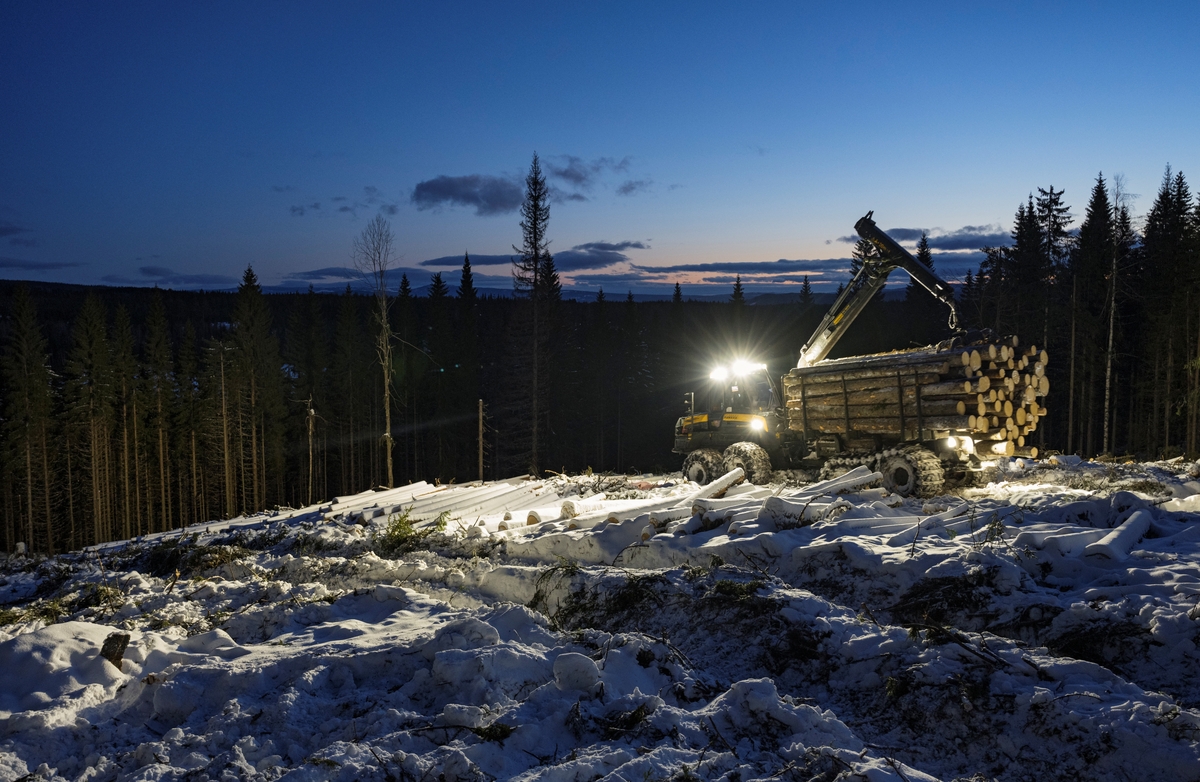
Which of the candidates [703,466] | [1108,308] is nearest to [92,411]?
[703,466]

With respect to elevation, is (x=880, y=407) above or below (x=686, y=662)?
above

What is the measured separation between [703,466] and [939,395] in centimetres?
496

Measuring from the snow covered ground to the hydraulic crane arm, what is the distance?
5454 mm

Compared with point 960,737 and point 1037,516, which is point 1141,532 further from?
point 960,737

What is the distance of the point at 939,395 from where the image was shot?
11.2 m

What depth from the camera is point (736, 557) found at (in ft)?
22.7

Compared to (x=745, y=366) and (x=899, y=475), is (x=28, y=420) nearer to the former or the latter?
(x=745, y=366)

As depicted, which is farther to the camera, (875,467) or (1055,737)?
(875,467)

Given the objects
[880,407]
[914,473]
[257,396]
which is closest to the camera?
[914,473]

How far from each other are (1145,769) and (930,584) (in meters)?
2.55

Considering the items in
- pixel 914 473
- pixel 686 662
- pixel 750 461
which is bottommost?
pixel 750 461

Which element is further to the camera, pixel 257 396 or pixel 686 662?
pixel 257 396

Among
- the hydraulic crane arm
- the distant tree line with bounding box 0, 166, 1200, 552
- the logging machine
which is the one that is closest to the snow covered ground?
the logging machine

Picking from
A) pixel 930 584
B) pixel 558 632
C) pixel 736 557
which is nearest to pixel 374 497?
pixel 736 557
